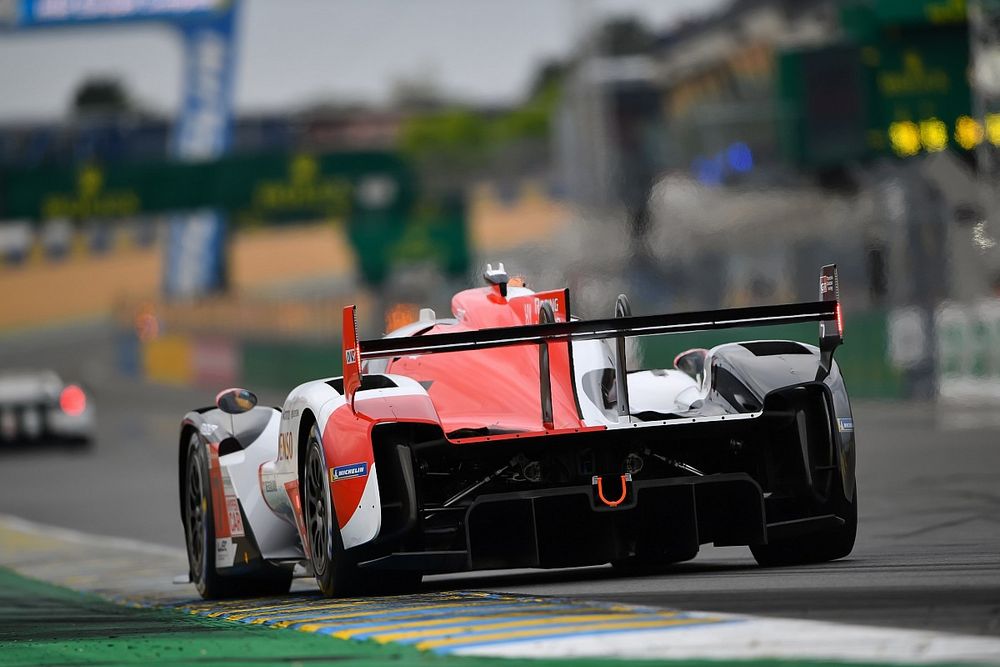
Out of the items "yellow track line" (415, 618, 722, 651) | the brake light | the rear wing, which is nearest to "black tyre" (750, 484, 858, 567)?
the rear wing

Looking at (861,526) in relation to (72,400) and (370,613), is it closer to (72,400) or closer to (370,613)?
(370,613)

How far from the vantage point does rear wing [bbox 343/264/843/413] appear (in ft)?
27.1

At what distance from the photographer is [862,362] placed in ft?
86.4

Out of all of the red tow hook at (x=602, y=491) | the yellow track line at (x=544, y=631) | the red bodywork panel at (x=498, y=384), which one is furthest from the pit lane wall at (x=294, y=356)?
the yellow track line at (x=544, y=631)

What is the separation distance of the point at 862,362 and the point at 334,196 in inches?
1215

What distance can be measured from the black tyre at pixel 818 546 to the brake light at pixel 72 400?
20.9 meters

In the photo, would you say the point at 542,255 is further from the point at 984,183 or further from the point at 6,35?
the point at 6,35

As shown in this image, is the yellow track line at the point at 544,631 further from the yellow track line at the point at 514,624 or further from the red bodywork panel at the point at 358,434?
the red bodywork panel at the point at 358,434

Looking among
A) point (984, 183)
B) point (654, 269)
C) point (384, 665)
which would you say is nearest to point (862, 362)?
point (984, 183)

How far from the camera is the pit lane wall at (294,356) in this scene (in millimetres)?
25828

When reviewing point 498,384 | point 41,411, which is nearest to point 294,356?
point 41,411

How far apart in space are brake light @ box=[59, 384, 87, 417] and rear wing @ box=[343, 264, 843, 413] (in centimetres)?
2108

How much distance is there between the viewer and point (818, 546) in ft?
29.5

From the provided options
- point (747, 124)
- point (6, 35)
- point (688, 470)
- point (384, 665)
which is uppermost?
point (6, 35)
